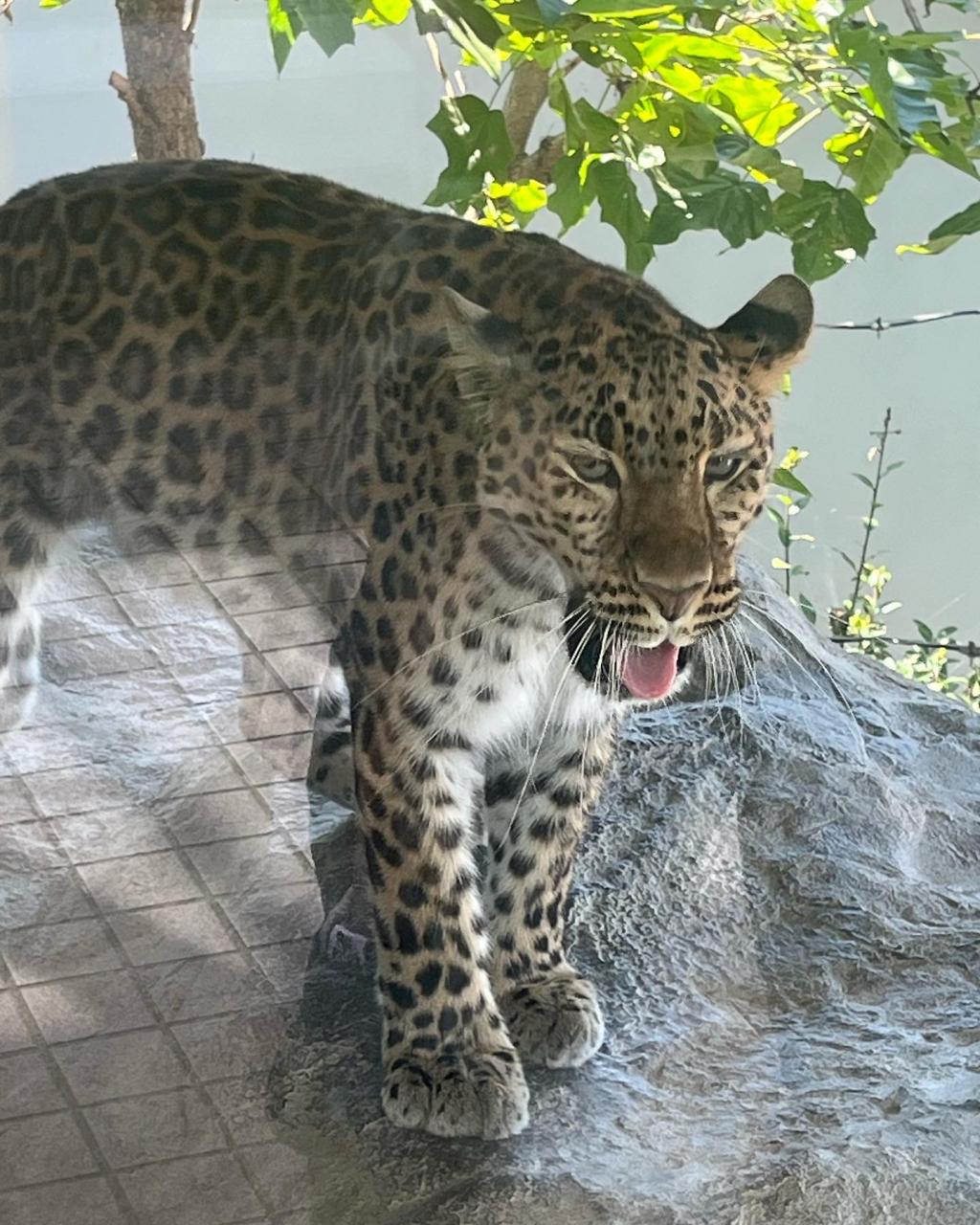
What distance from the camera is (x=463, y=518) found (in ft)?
6.12

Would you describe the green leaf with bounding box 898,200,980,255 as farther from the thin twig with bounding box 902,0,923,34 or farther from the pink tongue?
the pink tongue

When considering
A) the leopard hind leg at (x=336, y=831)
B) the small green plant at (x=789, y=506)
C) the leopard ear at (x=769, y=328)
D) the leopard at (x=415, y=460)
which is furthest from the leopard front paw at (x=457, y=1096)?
the leopard ear at (x=769, y=328)

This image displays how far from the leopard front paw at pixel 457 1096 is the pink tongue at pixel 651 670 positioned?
470 millimetres

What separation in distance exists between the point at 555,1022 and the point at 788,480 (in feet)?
2.19

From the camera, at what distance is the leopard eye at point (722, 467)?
1745 millimetres

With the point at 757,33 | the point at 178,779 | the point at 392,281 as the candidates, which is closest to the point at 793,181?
the point at 757,33

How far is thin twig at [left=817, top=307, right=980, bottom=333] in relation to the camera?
196 cm

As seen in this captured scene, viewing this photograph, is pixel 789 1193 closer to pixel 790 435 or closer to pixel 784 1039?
pixel 784 1039

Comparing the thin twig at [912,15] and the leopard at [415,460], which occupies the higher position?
the thin twig at [912,15]

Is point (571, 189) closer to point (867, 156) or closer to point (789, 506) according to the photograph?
point (867, 156)

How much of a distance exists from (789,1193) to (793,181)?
39.5 inches

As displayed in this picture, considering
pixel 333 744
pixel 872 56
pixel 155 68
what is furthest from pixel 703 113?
pixel 333 744

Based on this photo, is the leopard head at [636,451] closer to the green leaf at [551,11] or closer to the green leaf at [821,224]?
the green leaf at [821,224]

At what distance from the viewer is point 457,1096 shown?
1.92m
